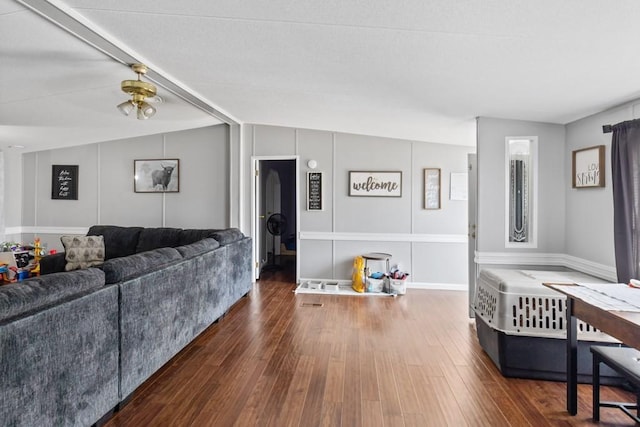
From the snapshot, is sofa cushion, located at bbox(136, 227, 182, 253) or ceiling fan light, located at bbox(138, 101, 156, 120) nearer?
ceiling fan light, located at bbox(138, 101, 156, 120)

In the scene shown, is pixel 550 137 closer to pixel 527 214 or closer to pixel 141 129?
pixel 527 214

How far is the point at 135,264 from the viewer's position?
2186mm

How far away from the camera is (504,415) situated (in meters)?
1.96

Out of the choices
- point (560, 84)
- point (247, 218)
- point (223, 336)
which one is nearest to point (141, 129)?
point (247, 218)

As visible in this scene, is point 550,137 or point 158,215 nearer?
point 550,137

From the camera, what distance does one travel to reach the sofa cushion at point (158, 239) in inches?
177

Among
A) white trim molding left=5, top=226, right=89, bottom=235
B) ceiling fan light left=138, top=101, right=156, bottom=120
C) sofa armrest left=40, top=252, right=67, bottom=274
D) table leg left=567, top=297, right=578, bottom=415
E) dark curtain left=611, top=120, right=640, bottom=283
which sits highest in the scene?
ceiling fan light left=138, top=101, right=156, bottom=120

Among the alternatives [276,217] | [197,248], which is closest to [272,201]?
[276,217]

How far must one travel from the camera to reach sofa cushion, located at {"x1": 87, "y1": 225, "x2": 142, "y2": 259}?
458cm

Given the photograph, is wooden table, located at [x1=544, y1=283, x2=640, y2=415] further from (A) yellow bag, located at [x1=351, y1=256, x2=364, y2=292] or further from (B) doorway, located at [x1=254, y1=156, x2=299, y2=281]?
(B) doorway, located at [x1=254, y1=156, x2=299, y2=281]

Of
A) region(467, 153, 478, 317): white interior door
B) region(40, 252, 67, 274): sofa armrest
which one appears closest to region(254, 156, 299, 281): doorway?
Answer: region(40, 252, 67, 274): sofa armrest

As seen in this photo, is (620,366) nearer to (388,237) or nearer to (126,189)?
(388,237)

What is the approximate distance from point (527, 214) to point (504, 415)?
2119 millimetres

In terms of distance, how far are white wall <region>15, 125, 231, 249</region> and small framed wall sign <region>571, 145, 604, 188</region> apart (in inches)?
174
